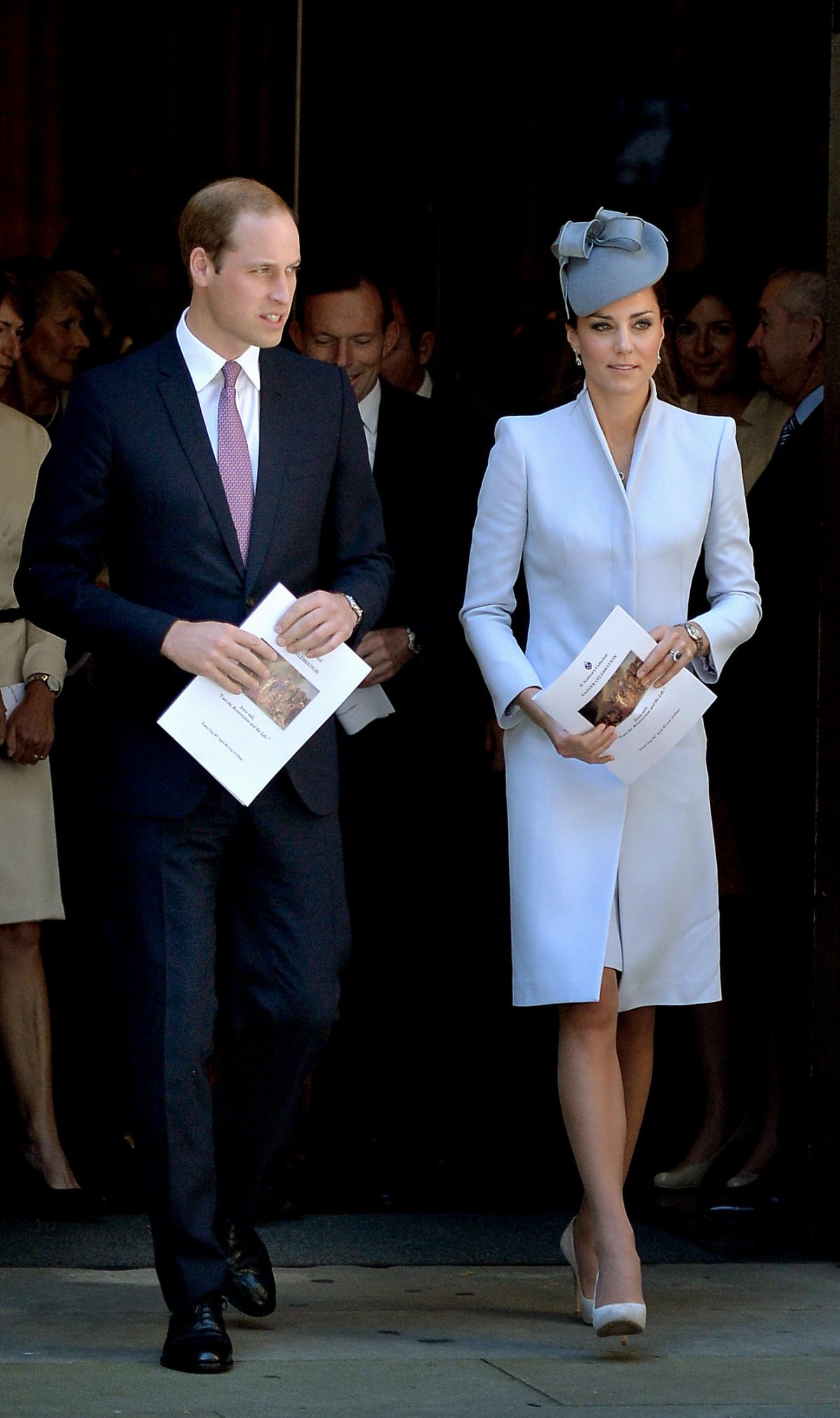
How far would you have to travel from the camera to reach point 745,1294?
4707 mm

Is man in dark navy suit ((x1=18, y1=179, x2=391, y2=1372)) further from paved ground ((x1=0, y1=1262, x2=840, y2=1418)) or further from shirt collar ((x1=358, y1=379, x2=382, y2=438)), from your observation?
shirt collar ((x1=358, y1=379, x2=382, y2=438))

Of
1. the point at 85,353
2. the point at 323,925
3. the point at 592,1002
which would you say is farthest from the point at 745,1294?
the point at 85,353

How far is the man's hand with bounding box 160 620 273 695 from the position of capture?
397 cm

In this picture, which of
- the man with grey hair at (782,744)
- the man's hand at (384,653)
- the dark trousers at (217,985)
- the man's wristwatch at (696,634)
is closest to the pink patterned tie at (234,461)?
the dark trousers at (217,985)

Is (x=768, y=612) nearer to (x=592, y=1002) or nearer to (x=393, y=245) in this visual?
(x=592, y=1002)

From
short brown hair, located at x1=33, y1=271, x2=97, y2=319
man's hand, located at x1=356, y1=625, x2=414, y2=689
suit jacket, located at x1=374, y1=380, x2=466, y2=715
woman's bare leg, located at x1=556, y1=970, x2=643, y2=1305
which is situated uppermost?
short brown hair, located at x1=33, y1=271, x2=97, y2=319

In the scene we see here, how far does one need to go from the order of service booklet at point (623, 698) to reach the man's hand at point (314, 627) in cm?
42

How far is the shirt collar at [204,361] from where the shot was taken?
425 centimetres

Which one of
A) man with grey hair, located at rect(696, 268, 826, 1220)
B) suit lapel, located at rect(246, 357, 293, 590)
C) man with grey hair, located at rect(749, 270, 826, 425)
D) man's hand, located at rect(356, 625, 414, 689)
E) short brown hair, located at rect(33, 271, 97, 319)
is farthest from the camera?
short brown hair, located at rect(33, 271, 97, 319)

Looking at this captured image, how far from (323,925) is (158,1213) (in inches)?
23.1

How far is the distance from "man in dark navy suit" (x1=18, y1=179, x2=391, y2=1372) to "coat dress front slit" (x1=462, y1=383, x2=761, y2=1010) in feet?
1.07

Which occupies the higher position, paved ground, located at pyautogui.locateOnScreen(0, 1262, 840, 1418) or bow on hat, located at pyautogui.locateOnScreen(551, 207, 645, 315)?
bow on hat, located at pyautogui.locateOnScreen(551, 207, 645, 315)

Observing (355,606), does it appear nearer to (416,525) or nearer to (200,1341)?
(200,1341)

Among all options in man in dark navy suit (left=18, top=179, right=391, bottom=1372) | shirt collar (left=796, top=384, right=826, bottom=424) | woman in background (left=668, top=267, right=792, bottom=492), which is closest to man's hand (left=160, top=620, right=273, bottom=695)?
man in dark navy suit (left=18, top=179, right=391, bottom=1372)
